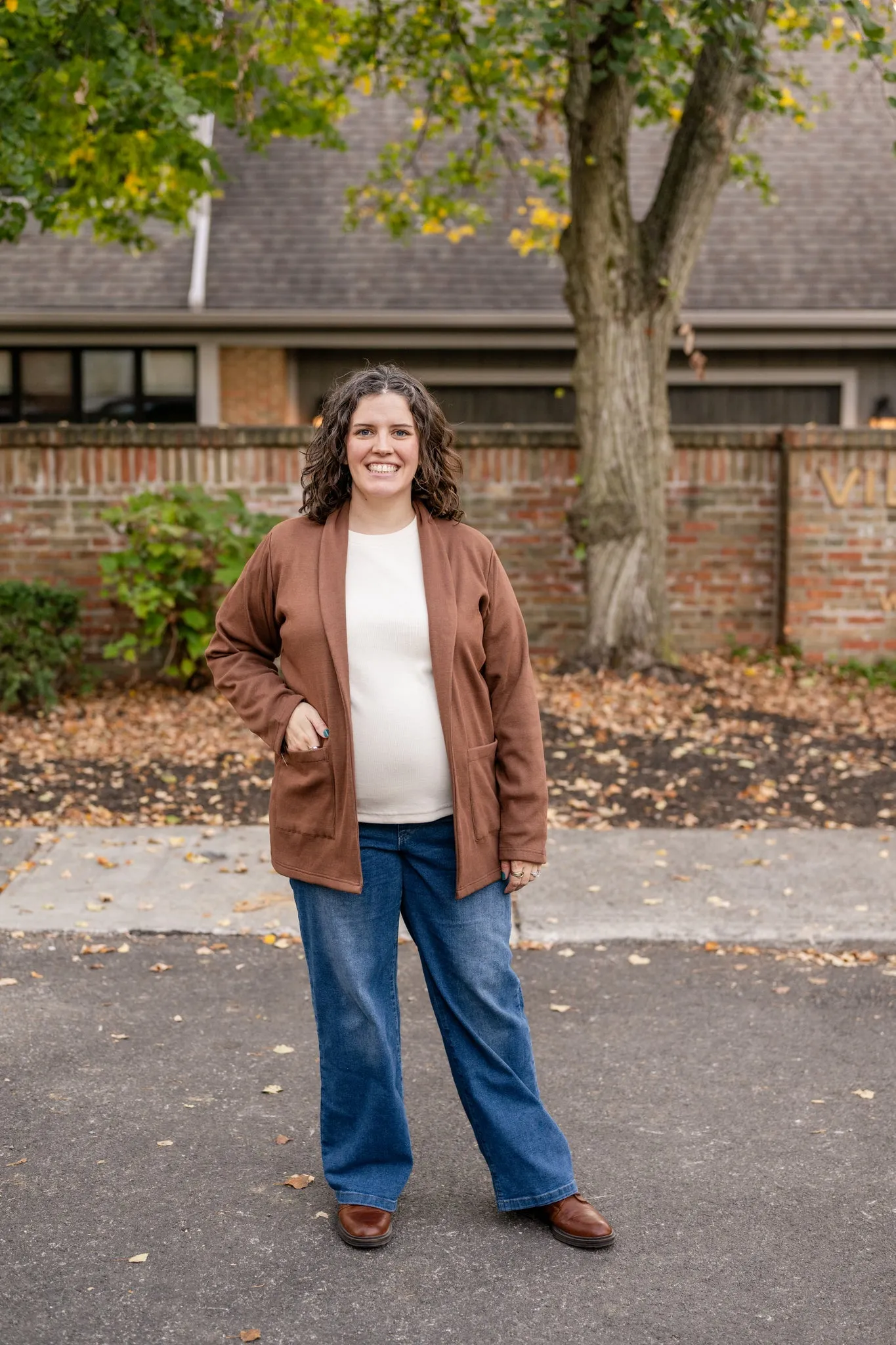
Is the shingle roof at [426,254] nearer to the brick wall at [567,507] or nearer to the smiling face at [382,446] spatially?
the brick wall at [567,507]

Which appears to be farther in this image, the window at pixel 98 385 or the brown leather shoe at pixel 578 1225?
the window at pixel 98 385

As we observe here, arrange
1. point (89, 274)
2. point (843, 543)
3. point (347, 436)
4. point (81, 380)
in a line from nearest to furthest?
point (347, 436), point (843, 543), point (89, 274), point (81, 380)

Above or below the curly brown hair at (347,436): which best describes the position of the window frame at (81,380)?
above

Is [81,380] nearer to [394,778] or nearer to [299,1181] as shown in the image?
[299,1181]

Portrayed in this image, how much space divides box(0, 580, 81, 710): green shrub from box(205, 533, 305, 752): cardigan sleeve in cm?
565

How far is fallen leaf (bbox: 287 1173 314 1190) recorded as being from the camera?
11.6ft

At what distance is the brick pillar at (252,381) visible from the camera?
14.6 meters

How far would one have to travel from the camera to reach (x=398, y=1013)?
11.0 feet

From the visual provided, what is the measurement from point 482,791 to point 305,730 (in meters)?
0.43

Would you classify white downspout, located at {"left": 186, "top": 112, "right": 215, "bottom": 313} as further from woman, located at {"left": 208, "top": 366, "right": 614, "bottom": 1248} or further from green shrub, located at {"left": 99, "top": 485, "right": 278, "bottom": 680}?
woman, located at {"left": 208, "top": 366, "right": 614, "bottom": 1248}

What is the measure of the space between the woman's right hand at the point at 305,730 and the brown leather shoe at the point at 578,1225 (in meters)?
1.21

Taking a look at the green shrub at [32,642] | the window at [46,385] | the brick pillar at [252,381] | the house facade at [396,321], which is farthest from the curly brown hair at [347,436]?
the window at [46,385]

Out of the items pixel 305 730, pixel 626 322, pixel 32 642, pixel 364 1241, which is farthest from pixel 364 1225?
pixel 626 322

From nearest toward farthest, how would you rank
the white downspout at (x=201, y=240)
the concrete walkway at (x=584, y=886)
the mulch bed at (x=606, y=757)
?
the concrete walkway at (x=584, y=886) < the mulch bed at (x=606, y=757) < the white downspout at (x=201, y=240)
